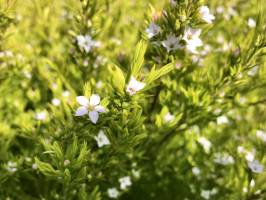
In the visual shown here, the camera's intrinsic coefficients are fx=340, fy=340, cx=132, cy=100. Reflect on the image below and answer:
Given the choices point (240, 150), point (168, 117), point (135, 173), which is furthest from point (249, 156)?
point (135, 173)

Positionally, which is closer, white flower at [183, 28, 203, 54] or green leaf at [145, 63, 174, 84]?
green leaf at [145, 63, 174, 84]

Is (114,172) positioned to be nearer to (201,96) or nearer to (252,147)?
(201,96)

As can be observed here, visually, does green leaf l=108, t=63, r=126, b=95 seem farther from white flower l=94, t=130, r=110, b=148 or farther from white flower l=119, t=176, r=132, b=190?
white flower l=119, t=176, r=132, b=190

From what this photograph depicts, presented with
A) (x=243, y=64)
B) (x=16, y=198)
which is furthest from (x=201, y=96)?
(x=16, y=198)

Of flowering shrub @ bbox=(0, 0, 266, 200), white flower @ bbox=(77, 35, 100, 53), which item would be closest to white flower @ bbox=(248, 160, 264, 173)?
flowering shrub @ bbox=(0, 0, 266, 200)

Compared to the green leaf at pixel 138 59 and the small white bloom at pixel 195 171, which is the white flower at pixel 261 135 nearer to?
the small white bloom at pixel 195 171

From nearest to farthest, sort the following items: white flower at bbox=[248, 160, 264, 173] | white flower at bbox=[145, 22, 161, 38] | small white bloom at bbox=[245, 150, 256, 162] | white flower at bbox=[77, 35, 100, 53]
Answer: white flower at bbox=[145, 22, 161, 38], white flower at bbox=[248, 160, 264, 173], small white bloom at bbox=[245, 150, 256, 162], white flower at bbox=[77, 35, 100, 53]
